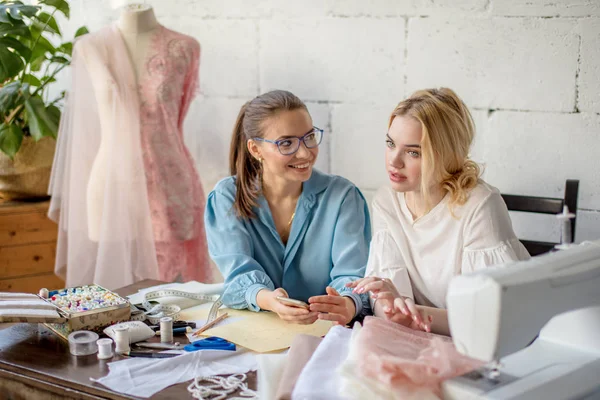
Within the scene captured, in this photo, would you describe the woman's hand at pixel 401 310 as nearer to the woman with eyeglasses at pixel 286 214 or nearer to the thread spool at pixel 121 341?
the woman with eyeglasses at pixel 286 214

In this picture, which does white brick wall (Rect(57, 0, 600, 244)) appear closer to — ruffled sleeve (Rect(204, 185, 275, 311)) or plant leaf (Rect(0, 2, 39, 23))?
plant leaf (Rect(0, 2, 39, 23))

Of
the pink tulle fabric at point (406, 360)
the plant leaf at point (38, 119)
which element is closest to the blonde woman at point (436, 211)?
the pink tulle fabric at point (406, 360)

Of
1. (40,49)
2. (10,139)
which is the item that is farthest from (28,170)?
(40,49)

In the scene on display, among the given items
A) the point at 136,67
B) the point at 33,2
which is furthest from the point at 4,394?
the point at 33,2

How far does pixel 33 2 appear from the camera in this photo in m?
4.23

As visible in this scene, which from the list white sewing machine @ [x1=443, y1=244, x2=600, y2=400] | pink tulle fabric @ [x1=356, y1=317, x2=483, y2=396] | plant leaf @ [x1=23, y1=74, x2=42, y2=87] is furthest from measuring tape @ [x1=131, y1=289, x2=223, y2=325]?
plant leaf @ [x1=23, y1=74, x2=42, y2=87]

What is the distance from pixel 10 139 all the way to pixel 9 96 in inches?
7.6

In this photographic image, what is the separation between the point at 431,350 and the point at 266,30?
7.91 ft

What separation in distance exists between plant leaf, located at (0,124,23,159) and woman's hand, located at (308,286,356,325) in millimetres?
2069

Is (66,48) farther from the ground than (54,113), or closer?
farther from the ground

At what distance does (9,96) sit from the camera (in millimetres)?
3453

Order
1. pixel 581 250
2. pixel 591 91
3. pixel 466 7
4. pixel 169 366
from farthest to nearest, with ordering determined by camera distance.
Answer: pixel 466 7 → pixel 591 91 → pixel 169 366 → pixel 581 250

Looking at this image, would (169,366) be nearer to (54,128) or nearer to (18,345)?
(18,345)

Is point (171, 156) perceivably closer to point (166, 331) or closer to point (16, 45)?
point (16, 45)
